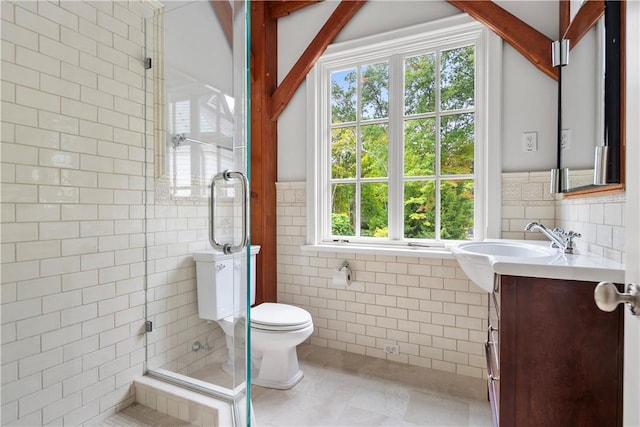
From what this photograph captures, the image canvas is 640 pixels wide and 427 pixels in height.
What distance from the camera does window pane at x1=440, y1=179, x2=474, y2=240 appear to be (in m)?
2.24

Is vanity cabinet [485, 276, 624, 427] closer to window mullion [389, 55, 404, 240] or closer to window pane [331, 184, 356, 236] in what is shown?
window mullion [389, 55, 404, 240]

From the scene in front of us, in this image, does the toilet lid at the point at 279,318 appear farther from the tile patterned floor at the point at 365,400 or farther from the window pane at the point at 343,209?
the window pane at the point at 343,209

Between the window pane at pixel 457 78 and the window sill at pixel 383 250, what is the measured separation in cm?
102

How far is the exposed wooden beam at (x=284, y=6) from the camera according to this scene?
2639 millimetres

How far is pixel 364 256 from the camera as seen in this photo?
2430mm

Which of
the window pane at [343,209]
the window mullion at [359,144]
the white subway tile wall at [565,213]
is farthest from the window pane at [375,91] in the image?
the white subway tile wall at [565,213]

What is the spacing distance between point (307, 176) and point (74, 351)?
1817 mm

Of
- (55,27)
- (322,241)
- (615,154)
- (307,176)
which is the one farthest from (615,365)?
(55,27)

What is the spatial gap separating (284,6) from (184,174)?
1.85 metres

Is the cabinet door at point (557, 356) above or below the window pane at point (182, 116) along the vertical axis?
below

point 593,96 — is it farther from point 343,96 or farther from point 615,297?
point 343,96

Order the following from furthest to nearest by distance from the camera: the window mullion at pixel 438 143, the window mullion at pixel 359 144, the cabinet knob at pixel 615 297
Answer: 1. the window mullion at pixel 359 144
2. the window mullion at pixel 438 143
3. the cabinet knob at pixel 615 297

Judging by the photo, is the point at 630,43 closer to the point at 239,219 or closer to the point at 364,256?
the point at 239,219

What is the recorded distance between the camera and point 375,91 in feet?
8.33
